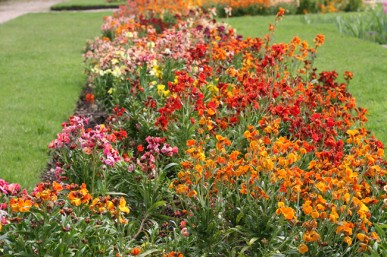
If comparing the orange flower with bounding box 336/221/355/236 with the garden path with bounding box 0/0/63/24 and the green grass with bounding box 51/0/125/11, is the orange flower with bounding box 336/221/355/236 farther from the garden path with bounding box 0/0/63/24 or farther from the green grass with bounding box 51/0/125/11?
the green grass with bounding box 51/0/125/11

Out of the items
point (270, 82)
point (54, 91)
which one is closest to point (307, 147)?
point (270, 82)

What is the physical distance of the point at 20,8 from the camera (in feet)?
75.8

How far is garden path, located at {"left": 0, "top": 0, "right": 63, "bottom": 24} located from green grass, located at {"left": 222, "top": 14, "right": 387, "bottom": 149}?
298 inches

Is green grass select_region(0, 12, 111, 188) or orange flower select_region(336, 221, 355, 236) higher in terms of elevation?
orange flower select_region(336, 221, 355, 236)

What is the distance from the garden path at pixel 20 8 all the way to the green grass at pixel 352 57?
298 inches

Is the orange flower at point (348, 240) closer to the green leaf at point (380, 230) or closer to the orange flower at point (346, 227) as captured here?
the orange flower at point (346, 227)

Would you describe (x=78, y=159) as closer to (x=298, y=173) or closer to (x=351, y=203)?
(x=298, y=173)

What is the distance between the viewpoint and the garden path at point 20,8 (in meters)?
20.5

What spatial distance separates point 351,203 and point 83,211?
1.53 metres

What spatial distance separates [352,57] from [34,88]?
523cm

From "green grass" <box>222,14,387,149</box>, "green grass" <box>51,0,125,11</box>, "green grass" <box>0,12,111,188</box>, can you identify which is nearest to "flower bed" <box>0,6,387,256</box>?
"green grass" <box>0,12,111,188</box>

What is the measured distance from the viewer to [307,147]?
4.34 m

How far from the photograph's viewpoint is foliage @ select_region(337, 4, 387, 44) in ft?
40.1

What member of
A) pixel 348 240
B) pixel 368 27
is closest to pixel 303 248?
pixel 348 240
